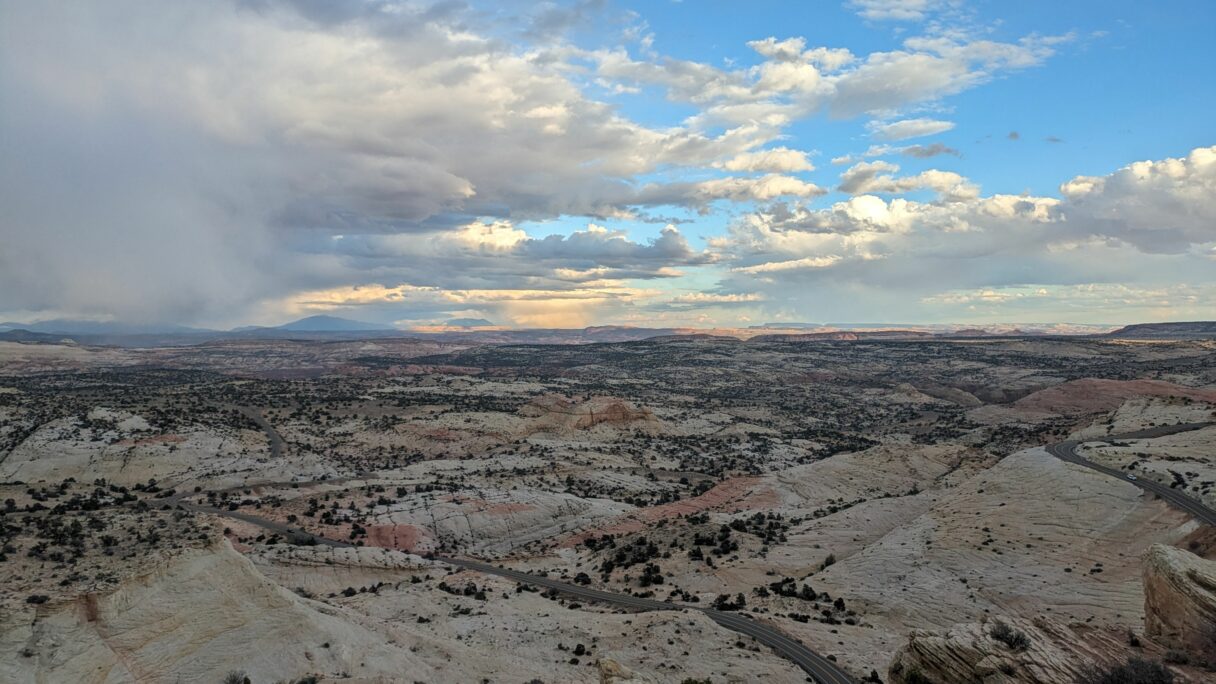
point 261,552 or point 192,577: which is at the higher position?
point 192,577

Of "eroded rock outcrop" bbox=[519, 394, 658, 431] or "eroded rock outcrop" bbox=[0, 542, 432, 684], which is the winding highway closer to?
"eroded rock outcrop" bbox=[0, 542, 432, 684]

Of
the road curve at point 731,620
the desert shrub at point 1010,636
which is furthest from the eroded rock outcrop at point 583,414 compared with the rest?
the desert shrub at point 1010,636

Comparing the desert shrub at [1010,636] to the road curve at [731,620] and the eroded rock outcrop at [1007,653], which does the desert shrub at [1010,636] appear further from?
the road curve at [731,620]

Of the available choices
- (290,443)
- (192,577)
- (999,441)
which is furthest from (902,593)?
(290,443)

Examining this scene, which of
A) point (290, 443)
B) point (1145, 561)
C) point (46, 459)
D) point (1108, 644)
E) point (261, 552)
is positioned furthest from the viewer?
point (290, 443)

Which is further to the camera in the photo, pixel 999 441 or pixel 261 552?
pixel 999 441

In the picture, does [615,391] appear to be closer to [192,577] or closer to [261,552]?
[261,552]

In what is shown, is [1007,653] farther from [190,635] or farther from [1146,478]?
[1146,478]
